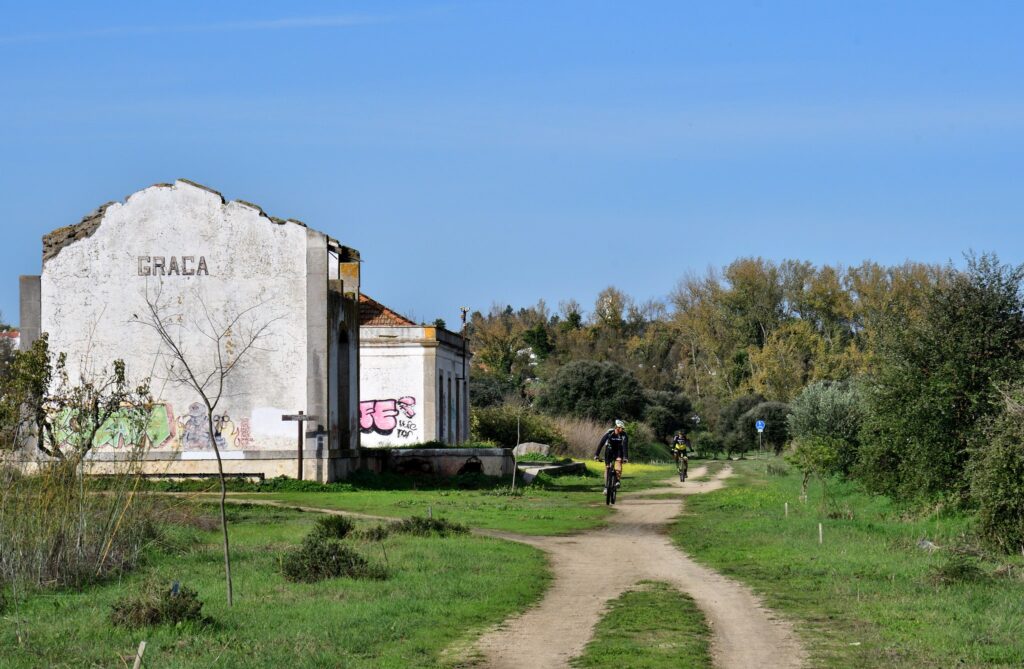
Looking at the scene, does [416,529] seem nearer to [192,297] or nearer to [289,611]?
[289,611]

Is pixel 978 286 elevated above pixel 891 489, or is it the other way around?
pixel 978 286

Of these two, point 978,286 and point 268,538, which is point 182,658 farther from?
point 978,286

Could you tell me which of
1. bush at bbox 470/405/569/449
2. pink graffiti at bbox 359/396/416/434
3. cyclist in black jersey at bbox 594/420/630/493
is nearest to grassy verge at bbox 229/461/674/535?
cyclist in black jersey at bbox 594/420/630/493

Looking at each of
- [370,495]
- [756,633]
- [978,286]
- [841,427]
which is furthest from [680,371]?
[756,633]

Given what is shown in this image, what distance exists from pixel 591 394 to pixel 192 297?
147 feet

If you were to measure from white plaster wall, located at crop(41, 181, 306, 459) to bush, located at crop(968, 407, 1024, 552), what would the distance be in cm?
2242

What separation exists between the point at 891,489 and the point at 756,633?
606 inches

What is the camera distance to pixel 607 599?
50.7ft

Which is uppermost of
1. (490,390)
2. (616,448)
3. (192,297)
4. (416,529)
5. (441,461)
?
(192,297)

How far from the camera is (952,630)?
1259 centimetres

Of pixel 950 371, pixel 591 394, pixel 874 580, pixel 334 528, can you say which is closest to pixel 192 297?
pixel 334 528

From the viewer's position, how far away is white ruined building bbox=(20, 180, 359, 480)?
37.8 meters

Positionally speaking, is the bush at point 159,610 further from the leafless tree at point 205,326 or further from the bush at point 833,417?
the leafless tree at point 205,326

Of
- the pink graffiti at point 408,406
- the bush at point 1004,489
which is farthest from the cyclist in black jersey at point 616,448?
the pink graffiti at point 408,406
